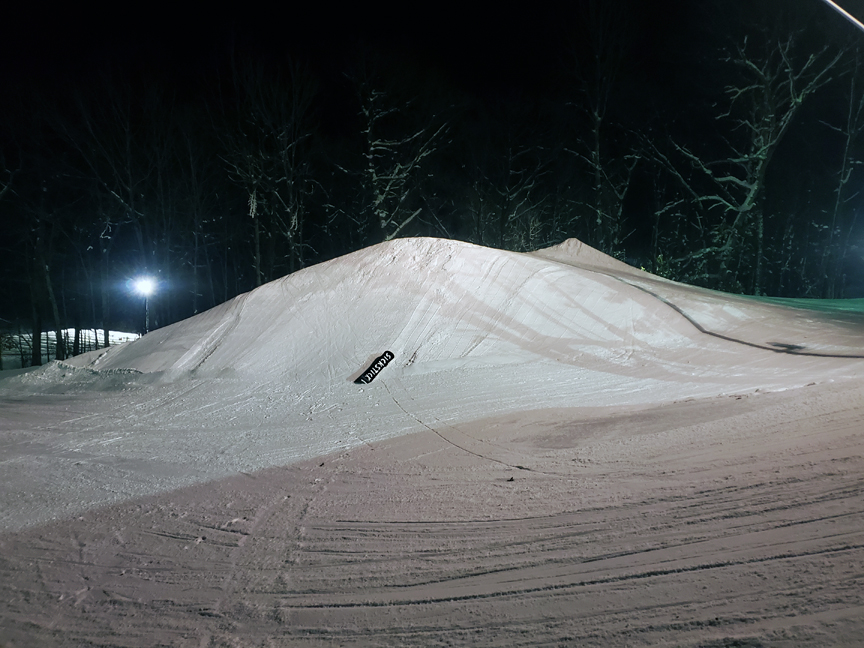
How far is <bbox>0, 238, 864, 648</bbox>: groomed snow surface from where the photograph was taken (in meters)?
2.71

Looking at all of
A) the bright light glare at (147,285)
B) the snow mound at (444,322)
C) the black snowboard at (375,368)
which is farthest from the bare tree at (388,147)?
the black snowboard at (375,368)

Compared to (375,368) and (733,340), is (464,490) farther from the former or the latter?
(733,340)

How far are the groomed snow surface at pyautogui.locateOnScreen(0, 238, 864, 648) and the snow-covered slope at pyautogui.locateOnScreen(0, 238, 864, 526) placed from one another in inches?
2.4

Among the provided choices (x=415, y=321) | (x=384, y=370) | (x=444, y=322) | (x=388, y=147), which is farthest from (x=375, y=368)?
(x=388, y=147)

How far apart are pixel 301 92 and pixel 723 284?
17612 millimetres

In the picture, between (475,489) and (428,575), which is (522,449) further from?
(428,575)

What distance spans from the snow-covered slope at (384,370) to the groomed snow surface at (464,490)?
0.06 meters

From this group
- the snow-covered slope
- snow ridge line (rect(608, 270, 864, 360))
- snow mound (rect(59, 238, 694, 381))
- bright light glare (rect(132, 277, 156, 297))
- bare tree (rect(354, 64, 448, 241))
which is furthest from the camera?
bare tree (rect(354, 64, 448, 241))

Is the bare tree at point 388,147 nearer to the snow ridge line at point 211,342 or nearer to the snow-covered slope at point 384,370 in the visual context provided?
the snow-covered slope at point 384,370

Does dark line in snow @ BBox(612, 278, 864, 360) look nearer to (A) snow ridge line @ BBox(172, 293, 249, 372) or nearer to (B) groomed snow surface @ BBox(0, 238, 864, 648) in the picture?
(B) groomed snow surface @ BBox(0, 238, 864, 648)

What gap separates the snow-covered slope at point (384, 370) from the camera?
20.4 ft

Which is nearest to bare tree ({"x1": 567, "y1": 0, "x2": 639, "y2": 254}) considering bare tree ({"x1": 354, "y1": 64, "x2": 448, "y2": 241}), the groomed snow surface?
bare tree ({"x1": 354, "y1": 64, "x2": 448, "y2": 241})

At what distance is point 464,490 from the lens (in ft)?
14.5

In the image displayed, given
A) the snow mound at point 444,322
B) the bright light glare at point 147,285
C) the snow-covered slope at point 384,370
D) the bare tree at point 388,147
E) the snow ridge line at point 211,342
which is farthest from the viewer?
the bare tree at point 388,147
